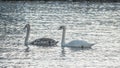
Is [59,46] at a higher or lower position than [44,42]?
lower

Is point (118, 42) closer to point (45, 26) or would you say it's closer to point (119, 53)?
point (119, 53)

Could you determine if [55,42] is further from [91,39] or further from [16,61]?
[16,61]

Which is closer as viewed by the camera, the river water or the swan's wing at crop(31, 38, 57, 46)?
the river water

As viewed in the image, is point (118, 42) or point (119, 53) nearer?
point (119, 53)

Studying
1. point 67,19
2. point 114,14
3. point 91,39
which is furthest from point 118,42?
point 114,14

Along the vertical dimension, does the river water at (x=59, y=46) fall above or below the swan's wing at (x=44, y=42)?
below

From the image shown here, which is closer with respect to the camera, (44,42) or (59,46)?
(59,46)

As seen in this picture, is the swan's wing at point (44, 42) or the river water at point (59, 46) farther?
the swan's wing at point (44, 42)

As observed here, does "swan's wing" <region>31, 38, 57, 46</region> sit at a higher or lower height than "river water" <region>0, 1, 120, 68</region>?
higher

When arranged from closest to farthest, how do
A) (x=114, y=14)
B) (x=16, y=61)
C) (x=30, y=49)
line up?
(x=16, y=61)
(x=30, y=49)
(x=114, y=14)

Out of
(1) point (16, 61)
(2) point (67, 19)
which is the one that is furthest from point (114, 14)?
(1) point (16, 61)

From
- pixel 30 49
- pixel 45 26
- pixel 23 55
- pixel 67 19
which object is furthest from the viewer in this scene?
pixel 67 19

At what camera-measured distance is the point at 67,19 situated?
169 ft

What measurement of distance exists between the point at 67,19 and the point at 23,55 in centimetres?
2315
